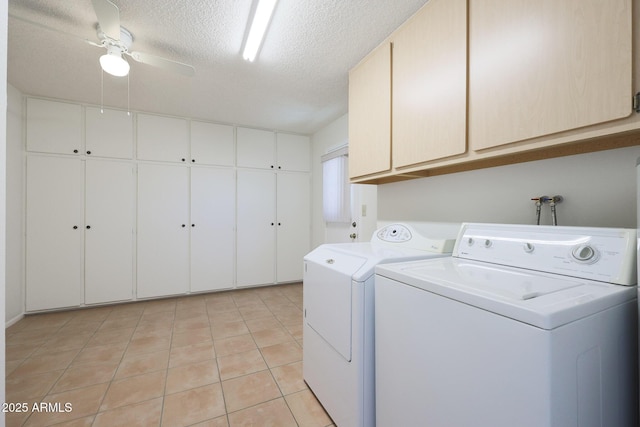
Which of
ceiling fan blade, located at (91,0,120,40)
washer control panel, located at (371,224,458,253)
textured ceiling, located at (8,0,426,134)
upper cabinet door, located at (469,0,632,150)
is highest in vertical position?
textured ceiling, located at (8,0,426,134)

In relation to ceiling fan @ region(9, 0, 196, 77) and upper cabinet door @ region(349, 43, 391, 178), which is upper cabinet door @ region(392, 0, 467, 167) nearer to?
upper cabinet door @ region(349, 43, 391, 178)

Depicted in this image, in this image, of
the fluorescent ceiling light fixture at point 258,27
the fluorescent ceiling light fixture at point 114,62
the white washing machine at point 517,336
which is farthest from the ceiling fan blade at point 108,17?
the white washing machine at point 517,336

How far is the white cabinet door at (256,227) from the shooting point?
3814 millimetres

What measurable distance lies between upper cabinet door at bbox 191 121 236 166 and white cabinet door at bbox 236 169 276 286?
0.32m

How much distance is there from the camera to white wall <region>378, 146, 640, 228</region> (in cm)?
105

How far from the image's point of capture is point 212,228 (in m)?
3.64

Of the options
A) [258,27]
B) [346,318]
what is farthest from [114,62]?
[346,318]

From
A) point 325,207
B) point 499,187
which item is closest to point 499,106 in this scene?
point 499,187

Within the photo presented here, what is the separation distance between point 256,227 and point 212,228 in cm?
63

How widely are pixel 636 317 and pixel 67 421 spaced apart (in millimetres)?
2658

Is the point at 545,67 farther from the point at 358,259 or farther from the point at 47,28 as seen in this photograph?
the point at 47,28

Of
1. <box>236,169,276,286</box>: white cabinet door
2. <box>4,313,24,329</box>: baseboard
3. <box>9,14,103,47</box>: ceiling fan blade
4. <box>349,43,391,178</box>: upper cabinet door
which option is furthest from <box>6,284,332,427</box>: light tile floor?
<box>9,14,103,47</box>: ceiling fan blade

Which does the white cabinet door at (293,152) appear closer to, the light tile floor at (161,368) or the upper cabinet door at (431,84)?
the light tile floor at (161,368)

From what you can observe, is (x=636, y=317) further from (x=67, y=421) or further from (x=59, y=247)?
(x=59, y=247)
